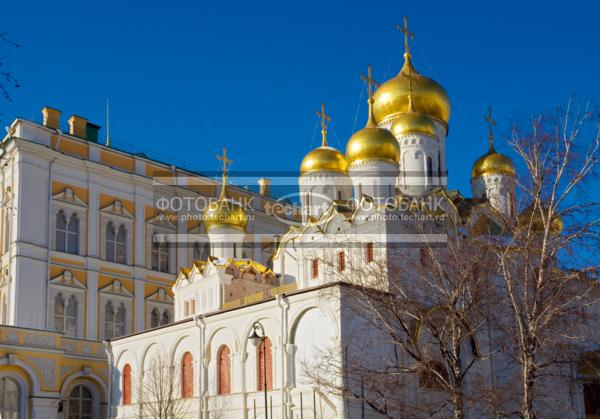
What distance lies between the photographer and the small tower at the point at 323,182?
→ 3050cm

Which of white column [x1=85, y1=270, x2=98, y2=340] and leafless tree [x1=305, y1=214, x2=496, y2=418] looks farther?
white column [x1=85, y1=270, x2=98, y2=340]

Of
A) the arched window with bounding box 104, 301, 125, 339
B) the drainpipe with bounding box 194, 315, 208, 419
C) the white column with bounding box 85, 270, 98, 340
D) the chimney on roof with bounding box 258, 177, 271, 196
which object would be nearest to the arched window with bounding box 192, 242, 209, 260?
the arched window with bounding box 104, 301, 125, 339

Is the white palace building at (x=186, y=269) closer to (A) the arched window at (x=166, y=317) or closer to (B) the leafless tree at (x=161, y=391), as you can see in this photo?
(B) the leafless tree at (x=161, y=391)

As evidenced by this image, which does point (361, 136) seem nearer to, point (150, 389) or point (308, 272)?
point (308, 272)

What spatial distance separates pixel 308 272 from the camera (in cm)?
2734

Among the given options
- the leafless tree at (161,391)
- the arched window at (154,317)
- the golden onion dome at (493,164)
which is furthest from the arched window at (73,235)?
the golden onion dome at (493,164)

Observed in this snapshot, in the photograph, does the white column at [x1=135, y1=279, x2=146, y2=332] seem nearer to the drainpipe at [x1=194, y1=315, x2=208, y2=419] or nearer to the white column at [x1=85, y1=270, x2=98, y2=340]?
the white column at [x1=85, y1=270, x2=98, y2=340]

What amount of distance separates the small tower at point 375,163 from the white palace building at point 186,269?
5cm

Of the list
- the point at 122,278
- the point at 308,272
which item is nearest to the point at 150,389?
the point at 308,272

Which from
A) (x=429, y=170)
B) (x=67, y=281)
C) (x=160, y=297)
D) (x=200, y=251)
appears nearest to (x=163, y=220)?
(x=200, y=251)

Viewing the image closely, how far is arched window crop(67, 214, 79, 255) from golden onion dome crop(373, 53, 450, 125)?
41.5ft

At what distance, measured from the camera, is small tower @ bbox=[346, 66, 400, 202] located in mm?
27828

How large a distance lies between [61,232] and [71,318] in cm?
339

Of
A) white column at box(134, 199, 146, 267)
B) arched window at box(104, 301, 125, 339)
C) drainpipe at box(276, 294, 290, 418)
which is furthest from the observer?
white column at box(134, 199, 146, 267)
